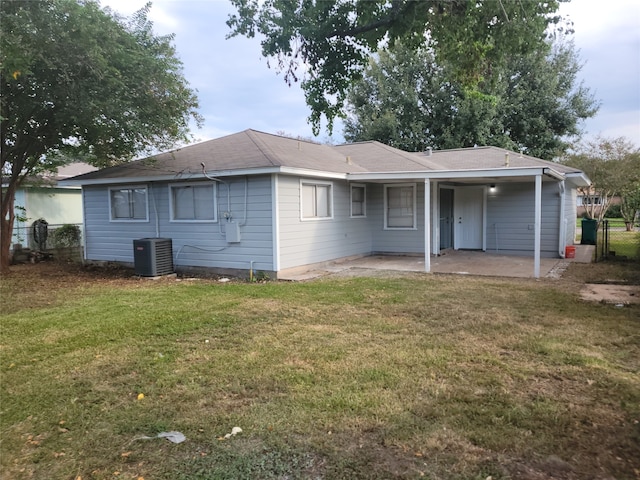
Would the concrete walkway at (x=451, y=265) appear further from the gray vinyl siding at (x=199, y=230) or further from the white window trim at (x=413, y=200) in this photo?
the gray vinyl siding at (x=199, y=230)

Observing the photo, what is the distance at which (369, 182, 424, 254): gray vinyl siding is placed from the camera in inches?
502

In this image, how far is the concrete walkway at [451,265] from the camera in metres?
9.98

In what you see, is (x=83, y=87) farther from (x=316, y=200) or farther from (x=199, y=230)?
(x=316, y=200)

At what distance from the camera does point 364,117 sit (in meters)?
26.0

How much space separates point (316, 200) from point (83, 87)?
17.7 ft

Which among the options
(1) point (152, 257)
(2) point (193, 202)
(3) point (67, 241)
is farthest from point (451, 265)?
(3) point (67, 241)

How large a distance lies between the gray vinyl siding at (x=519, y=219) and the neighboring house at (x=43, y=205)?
536 inches

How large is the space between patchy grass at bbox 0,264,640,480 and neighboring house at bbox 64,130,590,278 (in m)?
3.25

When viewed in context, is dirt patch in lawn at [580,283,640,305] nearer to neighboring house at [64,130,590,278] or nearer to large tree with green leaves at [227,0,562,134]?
neighboring house at [64,130,590,278]

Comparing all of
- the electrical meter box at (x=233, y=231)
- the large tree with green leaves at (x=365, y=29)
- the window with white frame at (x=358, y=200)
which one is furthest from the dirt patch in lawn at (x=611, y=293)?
the electrical meter box at (x=233, y=231)

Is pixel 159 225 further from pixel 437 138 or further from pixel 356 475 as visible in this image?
pixel 437 138

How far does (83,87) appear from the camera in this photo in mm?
8922

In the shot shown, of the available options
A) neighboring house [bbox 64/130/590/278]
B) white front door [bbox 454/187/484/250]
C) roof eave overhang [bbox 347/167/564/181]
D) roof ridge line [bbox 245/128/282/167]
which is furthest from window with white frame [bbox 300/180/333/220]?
white front door [bbox 454/187/484/250]

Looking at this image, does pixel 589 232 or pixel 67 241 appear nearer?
pixel 67 241
